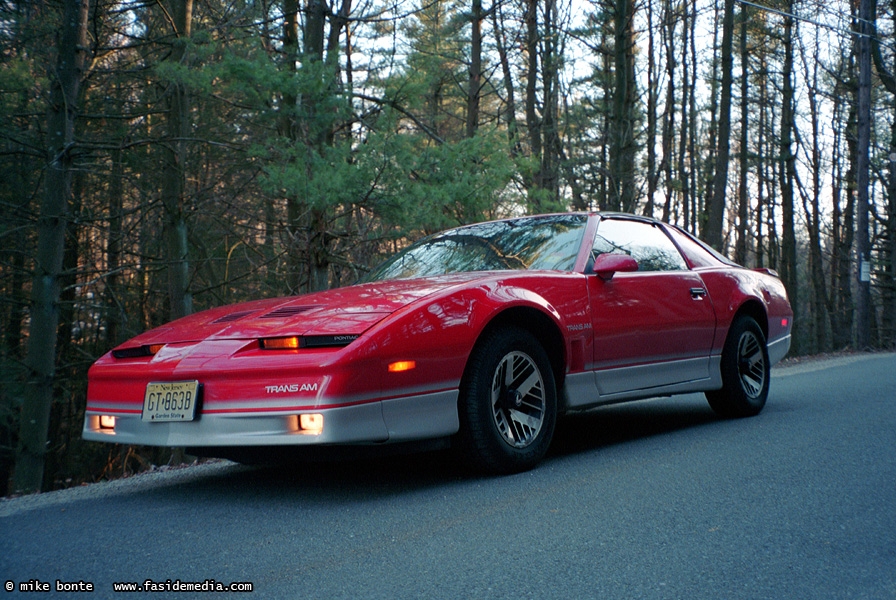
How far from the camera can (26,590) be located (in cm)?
224

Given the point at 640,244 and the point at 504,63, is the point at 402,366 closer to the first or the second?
the point at 640,244

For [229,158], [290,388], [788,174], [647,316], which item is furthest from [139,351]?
[788,174]

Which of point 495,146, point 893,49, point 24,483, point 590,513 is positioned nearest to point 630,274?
point 590,513

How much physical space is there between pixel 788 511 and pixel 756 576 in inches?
32.8

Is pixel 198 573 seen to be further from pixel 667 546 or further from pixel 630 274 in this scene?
pixel 630 274

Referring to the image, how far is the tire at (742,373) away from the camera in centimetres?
542

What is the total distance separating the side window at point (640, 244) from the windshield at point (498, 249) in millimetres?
171

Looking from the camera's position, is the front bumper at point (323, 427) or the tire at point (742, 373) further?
the tire at point (742, 373)

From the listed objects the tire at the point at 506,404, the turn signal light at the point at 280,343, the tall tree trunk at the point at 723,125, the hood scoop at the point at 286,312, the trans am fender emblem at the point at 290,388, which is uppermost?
the tall tree trunk at the point at 723,125

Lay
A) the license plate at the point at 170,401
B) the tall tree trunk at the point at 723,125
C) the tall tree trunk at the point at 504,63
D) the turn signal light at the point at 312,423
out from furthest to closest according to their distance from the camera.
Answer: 1. the tall tree trunk at the point at 504,63
2. the tall tree trunk at the point at 723,125
3. the license plate at the point at 170,401
4. the turn signal light at the point at 312,423

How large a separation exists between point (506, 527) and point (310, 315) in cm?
135

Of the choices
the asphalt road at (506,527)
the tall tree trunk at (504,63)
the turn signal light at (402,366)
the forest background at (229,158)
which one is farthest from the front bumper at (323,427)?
the tall tree trunk at (504,63)

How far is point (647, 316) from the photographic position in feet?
15.3

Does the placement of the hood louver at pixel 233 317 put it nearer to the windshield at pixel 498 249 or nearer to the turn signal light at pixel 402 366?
the turn signal light at pixel 402 366
